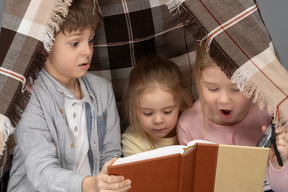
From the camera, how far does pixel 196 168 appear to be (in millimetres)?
1573

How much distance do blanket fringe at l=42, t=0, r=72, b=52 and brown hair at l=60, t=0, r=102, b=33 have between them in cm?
4

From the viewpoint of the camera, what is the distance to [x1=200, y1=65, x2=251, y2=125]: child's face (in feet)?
5.56

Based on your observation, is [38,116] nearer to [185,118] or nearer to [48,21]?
[48,21]

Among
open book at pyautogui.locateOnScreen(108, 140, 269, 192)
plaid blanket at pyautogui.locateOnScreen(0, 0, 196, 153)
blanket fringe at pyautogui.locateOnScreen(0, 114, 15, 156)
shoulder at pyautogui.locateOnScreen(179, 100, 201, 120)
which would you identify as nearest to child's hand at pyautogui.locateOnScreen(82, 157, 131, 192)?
open book at pyautogui.locateOnScreen(108, 140, 269, 192)

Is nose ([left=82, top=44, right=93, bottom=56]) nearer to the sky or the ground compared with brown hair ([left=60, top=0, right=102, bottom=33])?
nearer to the ground

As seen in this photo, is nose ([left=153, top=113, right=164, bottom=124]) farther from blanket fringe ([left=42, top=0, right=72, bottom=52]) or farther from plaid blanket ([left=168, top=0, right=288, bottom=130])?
blanket fringe ([left=42, top=0, right=72, bottom=52])

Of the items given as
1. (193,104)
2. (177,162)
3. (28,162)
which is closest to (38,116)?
(28,162)

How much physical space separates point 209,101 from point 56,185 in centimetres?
59

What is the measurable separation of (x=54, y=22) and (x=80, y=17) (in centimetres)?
11

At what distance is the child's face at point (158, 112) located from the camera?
1914mm

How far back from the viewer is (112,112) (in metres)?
1.95

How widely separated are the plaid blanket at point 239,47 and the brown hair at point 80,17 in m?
0.31

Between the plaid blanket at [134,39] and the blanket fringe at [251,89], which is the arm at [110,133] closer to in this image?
the plaid blanket at [134,39]

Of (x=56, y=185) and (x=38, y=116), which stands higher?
(x=38, y=116)
